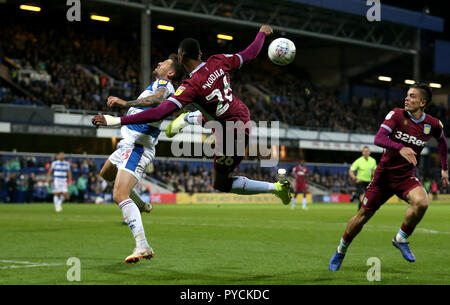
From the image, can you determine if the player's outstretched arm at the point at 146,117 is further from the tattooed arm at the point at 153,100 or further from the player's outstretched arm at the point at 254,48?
the player's outstretched arm at the point at 254,48

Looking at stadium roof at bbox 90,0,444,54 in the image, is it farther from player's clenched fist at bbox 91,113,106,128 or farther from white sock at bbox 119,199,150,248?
player's clenched fist at bbox 91,113,106,128

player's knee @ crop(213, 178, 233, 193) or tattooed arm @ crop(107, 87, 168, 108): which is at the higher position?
tattooed arm @ crop(107, 87, 168, 108)

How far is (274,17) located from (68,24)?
49.7 feet

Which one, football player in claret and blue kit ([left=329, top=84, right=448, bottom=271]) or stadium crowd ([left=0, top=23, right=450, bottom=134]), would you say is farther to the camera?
stadium crowd ([left=0, top=23, right=450, bottom=134])

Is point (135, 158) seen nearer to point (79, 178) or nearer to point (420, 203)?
point (420, 203)

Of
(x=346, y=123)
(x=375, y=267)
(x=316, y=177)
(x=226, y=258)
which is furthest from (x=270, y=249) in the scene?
(x=346, y=123)

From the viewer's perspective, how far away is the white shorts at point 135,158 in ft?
31.6

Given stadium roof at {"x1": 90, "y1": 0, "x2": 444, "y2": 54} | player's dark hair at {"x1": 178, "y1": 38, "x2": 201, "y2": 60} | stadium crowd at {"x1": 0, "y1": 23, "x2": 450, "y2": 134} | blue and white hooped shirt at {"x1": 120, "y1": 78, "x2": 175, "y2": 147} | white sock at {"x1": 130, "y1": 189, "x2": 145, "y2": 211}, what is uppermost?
stadium roof at {"x1": 90, "y1": 0, "x2": 444, "y2": 54}

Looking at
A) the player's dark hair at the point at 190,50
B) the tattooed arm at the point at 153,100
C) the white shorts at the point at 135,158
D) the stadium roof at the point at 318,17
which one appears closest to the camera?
the player's dark hair at the point at 190,50

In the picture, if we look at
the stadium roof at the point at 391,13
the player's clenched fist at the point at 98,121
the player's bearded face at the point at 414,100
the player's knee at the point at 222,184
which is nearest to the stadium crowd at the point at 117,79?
the stadium roof at the point at 391,13

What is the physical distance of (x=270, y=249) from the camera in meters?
12.2

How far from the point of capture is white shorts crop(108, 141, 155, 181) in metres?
9.62

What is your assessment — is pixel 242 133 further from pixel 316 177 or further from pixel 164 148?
pixel 316 177

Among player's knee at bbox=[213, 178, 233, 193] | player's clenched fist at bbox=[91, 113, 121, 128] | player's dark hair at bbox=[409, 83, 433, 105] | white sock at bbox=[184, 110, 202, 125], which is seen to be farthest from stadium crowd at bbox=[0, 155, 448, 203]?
player's clenched fist at bbox=[91, 113, 121, 128]
